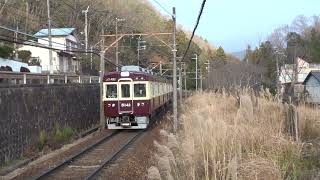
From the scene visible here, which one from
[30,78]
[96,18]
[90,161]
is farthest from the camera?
[96,18]

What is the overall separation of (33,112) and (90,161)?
403 cm

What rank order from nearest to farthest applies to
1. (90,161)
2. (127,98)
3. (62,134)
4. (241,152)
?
(241,152) < (90,161) < (62,134) < (127,98)

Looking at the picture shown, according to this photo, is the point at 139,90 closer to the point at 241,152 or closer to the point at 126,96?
the point at 126,96

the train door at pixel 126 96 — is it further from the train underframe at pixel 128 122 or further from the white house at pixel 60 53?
the white house at pixel 60 53

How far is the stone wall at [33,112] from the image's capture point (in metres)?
16.2

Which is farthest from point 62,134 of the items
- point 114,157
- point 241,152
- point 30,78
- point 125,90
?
point 241,152

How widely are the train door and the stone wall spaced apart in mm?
2088

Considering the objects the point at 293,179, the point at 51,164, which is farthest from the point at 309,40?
the point at 293,179

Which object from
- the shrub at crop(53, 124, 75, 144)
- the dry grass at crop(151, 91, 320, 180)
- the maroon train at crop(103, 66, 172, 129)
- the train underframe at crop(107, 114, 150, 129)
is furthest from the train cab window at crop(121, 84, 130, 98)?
the dry grass at crop(151, 91, 320, 180)

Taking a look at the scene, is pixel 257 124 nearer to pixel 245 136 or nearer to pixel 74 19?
pixel 245 136

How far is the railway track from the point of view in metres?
13.4

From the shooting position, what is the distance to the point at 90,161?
52.4 feet

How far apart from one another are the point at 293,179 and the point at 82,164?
28.6 ft

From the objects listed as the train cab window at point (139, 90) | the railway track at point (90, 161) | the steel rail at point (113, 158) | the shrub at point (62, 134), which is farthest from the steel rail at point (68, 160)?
the train cab window at point (139, 90)
